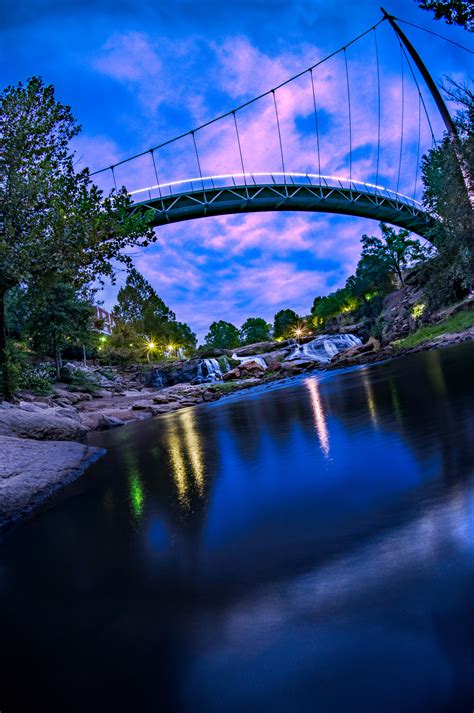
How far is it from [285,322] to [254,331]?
14.4m

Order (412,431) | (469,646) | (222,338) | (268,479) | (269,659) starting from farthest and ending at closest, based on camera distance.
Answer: (222,338), (412,431), (268,479), (269,659), (469,646)

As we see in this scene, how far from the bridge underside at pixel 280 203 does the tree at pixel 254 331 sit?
6144 centimetres

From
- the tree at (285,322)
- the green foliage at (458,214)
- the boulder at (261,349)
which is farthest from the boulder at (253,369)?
the tree at (285,322)

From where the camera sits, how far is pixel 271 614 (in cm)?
135

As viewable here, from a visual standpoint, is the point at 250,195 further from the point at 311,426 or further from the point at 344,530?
the point at 344,530

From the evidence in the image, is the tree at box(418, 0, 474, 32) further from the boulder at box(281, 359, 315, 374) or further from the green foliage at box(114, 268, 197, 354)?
the green foliage at box(114, 268, 197, 354)

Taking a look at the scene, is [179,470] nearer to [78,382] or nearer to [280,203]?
[78,382]

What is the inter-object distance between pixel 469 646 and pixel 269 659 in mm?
593

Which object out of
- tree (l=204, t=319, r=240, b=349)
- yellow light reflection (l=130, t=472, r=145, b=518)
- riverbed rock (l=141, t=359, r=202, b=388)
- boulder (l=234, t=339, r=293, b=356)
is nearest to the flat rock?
yellow light reflection (l=130, t=472, r=145, b=518)

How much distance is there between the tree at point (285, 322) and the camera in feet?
297

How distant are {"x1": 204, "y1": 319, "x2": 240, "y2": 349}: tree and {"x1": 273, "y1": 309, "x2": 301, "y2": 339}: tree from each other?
43.2ft

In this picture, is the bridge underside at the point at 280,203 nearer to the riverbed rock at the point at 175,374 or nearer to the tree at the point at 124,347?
the riverbed rock at the point at 175,374

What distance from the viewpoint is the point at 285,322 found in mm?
92375

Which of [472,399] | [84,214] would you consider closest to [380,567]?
[472,399]
